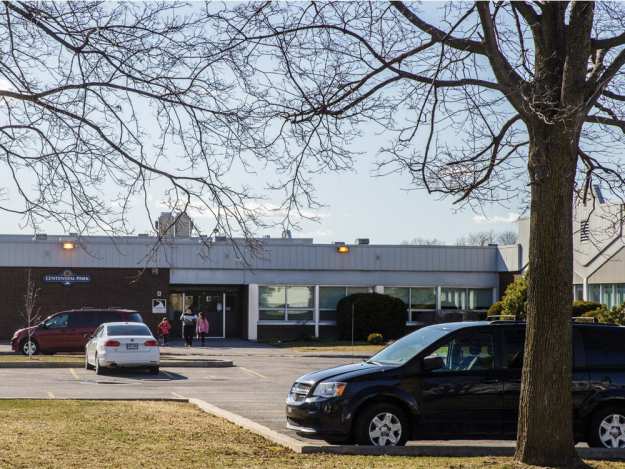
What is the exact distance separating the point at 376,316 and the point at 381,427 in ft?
117

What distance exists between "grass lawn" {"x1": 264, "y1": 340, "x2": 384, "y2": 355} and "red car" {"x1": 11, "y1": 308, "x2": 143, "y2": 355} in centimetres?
901

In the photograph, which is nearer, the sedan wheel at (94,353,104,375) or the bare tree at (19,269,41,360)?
the sedan wheel at (94,353,104,375)

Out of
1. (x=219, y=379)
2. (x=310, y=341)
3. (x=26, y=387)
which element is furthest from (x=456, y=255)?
(x=26, y=387)

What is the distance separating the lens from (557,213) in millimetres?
11117

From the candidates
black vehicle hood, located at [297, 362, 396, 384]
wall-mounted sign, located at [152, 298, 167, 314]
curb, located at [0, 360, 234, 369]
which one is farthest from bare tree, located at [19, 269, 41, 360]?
black vehicle hood, located at [297, 362, 396, 384]

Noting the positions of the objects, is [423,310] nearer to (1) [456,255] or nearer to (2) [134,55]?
(1) [456,255]

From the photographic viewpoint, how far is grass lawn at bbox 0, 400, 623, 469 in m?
11.2

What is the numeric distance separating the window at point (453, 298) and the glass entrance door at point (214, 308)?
1103cm

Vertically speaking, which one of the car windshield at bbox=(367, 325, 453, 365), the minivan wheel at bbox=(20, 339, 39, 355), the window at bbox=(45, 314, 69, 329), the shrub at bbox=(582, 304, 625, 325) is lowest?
the minivan wheel at bbox=(20, 339, 39, 355)

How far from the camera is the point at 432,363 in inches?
545

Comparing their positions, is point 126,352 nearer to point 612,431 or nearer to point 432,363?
point 432,363

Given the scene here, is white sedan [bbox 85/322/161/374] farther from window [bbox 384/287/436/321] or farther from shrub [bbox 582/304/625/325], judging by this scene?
window [bbox 384/287/436/321]

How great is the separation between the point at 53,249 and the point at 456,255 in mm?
19641

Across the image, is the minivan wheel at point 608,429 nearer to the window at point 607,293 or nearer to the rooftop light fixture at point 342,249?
the window at point 607,293
